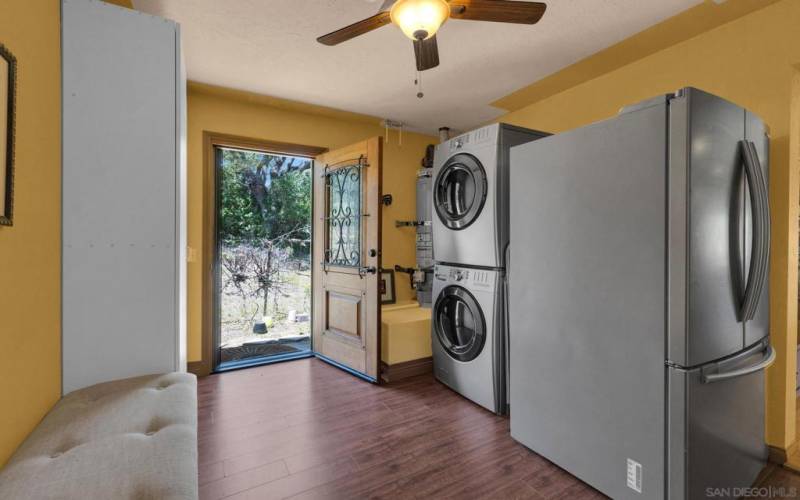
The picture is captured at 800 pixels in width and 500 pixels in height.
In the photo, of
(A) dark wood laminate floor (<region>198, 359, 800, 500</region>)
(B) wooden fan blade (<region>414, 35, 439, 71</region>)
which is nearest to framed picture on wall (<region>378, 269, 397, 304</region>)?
(A) dark wood laminate floor (<region>198, 359, 800, 500</region>)

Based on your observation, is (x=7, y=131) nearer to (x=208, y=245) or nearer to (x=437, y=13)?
(x=437, y=13)

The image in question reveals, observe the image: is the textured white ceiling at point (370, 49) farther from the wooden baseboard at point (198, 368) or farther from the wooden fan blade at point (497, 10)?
the wooden baseboard at point (198, 368)

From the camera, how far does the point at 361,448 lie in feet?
6.69

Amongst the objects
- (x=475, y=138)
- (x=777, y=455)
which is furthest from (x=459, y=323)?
(x=777, y=455)

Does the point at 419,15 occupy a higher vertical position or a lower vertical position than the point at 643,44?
lower

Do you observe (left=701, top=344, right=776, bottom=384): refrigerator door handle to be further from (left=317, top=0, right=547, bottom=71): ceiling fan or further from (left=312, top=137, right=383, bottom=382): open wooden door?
(left=312, top=137, right=383, bottom=382): open wooden door

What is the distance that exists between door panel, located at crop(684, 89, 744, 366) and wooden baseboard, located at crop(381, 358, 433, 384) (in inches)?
81.6

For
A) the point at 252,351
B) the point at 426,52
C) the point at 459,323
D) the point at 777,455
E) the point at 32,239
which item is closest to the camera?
the point at 32,239

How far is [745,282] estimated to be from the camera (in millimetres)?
1524

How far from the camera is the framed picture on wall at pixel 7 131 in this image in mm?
952

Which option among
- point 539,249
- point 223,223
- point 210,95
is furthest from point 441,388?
point 210,95

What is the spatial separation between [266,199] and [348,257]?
1.31 metres

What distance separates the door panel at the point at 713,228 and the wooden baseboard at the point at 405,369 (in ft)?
6.80

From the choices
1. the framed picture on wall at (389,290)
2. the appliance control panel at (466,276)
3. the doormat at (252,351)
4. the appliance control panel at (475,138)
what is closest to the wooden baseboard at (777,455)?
the appliance control panel at (466,276)
